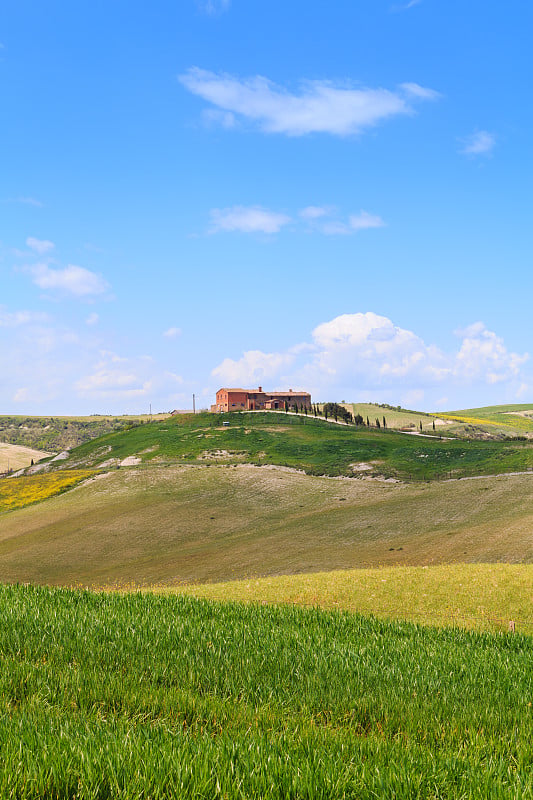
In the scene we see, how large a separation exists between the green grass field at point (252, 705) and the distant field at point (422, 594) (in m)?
4.89

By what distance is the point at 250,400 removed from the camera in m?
174

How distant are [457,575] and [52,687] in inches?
759

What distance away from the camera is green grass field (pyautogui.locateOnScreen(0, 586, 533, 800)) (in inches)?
236

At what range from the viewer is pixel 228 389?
174 meters

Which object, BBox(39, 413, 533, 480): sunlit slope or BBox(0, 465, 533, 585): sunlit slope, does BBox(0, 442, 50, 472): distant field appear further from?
BBox(0, 465, 533, 585): sunlit slope

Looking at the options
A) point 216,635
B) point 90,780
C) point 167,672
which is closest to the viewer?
point 90,780

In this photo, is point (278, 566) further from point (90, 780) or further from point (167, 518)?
point (90, 780)

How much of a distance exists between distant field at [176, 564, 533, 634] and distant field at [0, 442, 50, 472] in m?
134

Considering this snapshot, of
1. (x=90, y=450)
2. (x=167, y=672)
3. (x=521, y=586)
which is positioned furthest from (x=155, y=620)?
(x=90, y=450)

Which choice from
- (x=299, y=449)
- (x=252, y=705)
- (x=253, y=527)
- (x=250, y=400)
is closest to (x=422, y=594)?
(x=252, y=705)

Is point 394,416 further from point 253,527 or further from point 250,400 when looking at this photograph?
point 253,527

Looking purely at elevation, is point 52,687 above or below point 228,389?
below

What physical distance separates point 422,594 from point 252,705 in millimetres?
14821

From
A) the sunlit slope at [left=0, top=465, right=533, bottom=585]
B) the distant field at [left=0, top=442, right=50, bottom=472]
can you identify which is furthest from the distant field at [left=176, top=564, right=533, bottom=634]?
the distant field at [left=0, top=442, right=50, bottom=472]
